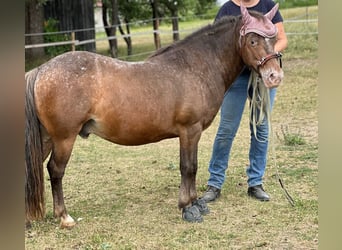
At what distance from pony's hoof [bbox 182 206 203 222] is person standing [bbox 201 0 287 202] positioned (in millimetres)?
377

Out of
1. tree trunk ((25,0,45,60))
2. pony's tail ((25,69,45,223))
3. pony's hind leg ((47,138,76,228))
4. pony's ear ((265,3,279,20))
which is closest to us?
pony's tail ((25,69,45,223))

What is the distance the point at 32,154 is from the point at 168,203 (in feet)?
4.40

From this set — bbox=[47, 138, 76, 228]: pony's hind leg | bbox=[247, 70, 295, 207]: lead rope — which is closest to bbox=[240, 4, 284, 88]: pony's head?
bbox=[247, 70, 295, 207]: lead rope

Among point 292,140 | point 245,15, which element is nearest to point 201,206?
point 245,15

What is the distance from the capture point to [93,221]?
3605mm

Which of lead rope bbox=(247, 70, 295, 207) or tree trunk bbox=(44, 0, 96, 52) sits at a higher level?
tree trunk bbox=(44, 0, 96, 52)

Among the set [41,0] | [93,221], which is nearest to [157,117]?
[93,221]

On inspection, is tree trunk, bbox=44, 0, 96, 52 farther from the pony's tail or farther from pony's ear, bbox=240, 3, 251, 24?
the pony's tail

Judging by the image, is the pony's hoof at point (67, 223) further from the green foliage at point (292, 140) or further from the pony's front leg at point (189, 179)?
the green foliage at point (292, 140)

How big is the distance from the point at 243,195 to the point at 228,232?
885mm

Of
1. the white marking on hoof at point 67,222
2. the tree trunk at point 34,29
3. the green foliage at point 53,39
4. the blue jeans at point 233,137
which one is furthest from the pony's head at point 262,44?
the green foliage at point 53,39

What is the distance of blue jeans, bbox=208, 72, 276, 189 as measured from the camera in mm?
4020

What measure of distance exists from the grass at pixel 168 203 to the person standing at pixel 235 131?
13 centimetres
